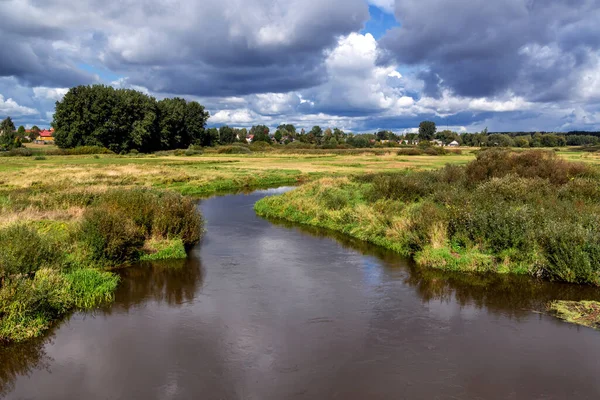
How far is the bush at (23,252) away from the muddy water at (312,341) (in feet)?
7.37

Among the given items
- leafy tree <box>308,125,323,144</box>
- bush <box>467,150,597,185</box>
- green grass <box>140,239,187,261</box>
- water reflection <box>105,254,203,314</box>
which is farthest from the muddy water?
leafy tree <box>308,125,323,144</box>

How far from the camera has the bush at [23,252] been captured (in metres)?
13.0

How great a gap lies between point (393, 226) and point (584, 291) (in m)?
8.97

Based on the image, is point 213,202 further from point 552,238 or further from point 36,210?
point 552,238

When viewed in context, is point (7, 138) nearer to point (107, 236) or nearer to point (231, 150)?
point (231, 150)

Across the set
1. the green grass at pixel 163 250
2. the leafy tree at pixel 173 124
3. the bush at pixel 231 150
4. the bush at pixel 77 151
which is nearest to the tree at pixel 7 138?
the bush at pixel 77 151

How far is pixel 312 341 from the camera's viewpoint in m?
12.2

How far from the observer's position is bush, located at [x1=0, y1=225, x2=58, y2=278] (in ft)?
42.7

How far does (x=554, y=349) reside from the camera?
38.8ft

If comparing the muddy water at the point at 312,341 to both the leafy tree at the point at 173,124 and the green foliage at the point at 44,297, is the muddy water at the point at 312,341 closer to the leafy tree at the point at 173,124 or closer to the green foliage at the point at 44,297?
the green foliage at the point at 44,297

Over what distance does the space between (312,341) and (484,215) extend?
10875mm

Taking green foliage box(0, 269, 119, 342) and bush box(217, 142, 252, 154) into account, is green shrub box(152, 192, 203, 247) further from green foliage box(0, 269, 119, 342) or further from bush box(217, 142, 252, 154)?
bush box(217, 142, 252, 154)

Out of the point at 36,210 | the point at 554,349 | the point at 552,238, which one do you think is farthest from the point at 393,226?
the point at 36,210

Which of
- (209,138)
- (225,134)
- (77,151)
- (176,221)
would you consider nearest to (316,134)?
(225,134)
